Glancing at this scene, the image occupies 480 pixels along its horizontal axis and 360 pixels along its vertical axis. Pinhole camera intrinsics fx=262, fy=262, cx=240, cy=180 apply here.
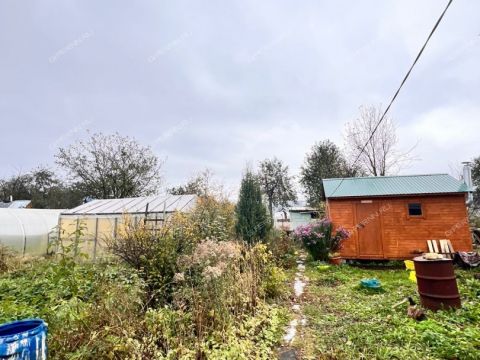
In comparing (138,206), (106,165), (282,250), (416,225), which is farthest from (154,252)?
(106,165)

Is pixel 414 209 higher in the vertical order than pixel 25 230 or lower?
higher

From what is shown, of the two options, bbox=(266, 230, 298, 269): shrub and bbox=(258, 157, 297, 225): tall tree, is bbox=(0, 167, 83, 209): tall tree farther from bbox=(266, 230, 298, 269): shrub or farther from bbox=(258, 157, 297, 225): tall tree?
bbox=(266, 230, 298, 269): shrub

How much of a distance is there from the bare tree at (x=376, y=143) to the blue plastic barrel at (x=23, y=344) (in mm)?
18893

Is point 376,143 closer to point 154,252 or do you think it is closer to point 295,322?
point 295,322

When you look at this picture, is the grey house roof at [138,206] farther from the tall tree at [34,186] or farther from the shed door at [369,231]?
the tall tree at [34,186]

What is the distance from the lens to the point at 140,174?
20.3 m

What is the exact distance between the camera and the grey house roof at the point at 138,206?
11.7m

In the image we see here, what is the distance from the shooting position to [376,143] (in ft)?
61.3

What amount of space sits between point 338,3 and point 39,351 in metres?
6.11

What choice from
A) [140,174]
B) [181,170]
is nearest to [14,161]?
[140,174]

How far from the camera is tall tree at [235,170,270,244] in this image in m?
8.93

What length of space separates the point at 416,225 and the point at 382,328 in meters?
7.56

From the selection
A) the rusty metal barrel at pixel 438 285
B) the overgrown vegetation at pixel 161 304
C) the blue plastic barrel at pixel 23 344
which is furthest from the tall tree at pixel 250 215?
the blue plastic barrel at pixel 23 344

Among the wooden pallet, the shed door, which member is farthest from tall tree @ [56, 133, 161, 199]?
the wooden pallet
